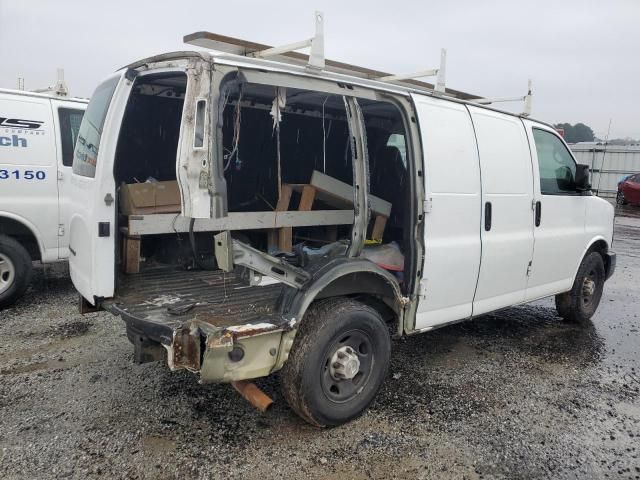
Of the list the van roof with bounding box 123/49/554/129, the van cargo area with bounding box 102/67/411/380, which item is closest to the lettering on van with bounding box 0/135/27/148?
the van cargo area with bounding box 102/67/411/380

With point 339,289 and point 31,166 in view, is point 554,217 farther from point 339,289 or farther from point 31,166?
point 31,166

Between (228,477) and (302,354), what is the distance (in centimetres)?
77

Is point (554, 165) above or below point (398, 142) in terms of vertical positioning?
below

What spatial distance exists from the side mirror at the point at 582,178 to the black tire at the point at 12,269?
5720 mm

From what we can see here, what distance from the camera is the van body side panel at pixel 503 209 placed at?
416 cm

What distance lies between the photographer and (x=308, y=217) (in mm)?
4902

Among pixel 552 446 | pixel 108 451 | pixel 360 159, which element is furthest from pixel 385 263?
pixel 108 451

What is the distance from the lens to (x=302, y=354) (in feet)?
10.1

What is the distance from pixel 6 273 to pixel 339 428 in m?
4.16

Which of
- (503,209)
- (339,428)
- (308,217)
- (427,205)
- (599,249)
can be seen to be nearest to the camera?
(339,428)

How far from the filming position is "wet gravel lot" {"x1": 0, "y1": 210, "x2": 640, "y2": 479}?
116 inches

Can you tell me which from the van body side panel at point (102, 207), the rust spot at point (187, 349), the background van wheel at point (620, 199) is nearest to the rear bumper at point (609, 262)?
the rust spot at point (187, 349)

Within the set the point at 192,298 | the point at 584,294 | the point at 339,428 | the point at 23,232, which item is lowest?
the point at 339,428

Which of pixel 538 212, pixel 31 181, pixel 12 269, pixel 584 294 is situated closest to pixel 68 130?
pixel 31 181
